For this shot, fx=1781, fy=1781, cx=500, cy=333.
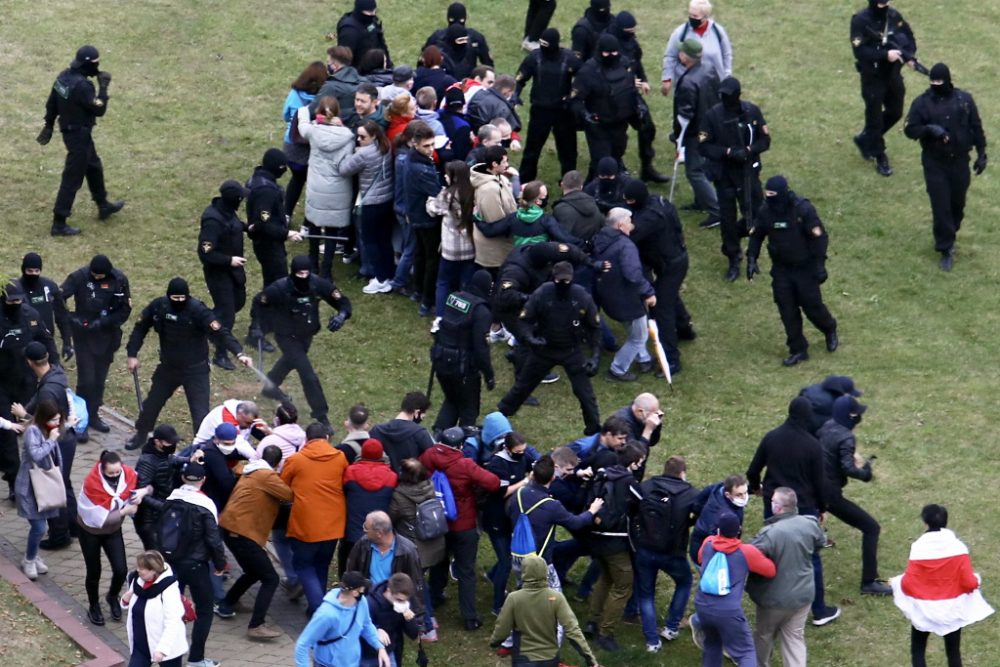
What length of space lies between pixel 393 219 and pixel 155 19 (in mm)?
7963

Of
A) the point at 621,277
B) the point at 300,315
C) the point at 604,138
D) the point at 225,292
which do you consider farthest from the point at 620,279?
the point at 225,292

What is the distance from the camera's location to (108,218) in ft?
71.1

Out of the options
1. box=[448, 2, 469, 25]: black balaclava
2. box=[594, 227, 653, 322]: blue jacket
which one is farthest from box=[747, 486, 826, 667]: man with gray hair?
box=[448, 2, 469, 25]: black balaclava

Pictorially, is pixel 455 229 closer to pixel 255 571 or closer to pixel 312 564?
pixel 312 564

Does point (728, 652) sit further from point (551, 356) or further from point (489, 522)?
point (551, 356)

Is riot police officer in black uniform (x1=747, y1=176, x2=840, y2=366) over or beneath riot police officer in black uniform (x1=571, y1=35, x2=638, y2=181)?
beneath

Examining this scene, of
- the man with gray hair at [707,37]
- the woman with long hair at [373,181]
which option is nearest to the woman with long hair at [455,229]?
the woman with long hair at [373,181]

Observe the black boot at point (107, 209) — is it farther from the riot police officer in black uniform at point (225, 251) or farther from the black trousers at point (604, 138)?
the black trousers at point (604, 138)

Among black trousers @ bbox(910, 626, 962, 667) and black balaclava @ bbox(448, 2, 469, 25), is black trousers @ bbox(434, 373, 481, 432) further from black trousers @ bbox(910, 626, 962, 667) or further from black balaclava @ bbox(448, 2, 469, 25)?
black balaclava @ bbox(448, 2, 469, 25)

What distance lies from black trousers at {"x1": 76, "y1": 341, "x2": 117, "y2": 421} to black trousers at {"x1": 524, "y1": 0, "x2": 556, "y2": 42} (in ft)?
32.3

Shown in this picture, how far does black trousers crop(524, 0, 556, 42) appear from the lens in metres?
25.1

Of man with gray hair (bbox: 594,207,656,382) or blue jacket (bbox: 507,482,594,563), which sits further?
man with gray hair (bbox: 594,207,656,382)

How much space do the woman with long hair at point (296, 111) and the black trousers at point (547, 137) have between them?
2.65 m

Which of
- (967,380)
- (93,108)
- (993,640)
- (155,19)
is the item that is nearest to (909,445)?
(967,380)
